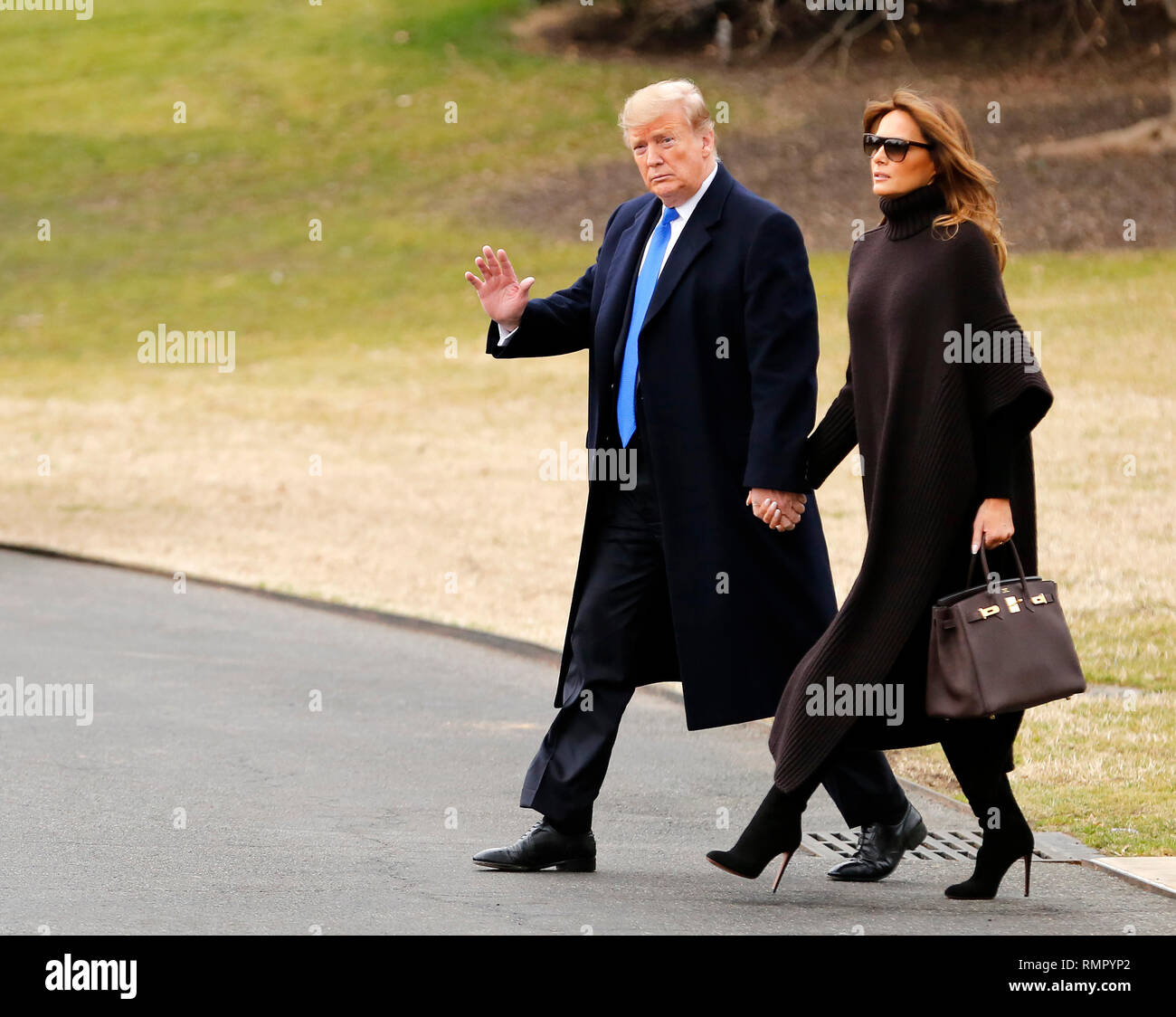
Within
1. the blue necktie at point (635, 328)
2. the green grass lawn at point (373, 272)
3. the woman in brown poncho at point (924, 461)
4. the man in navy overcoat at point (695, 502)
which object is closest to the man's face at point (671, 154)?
the man in navy overcoat at point (695, 502)

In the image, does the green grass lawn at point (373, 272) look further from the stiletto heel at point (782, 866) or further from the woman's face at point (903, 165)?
the woman's face at point (903, 165)

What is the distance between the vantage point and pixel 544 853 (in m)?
5.14

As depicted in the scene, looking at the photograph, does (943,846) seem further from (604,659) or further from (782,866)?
(604,659)

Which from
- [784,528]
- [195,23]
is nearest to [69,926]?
[784,528]

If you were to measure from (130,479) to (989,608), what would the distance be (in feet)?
41.9

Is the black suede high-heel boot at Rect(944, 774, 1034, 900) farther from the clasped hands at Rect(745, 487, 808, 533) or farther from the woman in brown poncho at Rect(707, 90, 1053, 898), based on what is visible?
the clasped hands at Rect(745, 487, 808, 533)

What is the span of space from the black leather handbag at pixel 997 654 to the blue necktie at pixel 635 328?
108cm

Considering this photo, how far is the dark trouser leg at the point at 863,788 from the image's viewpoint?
5.08 meters

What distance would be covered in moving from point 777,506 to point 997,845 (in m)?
1.00

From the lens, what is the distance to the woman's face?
4672mm

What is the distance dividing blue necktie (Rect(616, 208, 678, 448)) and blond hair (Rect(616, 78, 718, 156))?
277 millimetres

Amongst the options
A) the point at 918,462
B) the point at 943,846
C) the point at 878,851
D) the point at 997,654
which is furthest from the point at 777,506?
the point at 943,846

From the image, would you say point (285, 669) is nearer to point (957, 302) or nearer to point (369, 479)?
point (957, 302)

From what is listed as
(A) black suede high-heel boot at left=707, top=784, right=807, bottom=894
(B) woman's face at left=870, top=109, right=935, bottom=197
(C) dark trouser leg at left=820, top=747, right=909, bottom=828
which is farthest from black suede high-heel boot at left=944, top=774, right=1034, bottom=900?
(B) woman's face at left=870, top=109, right=935, bottom=197
